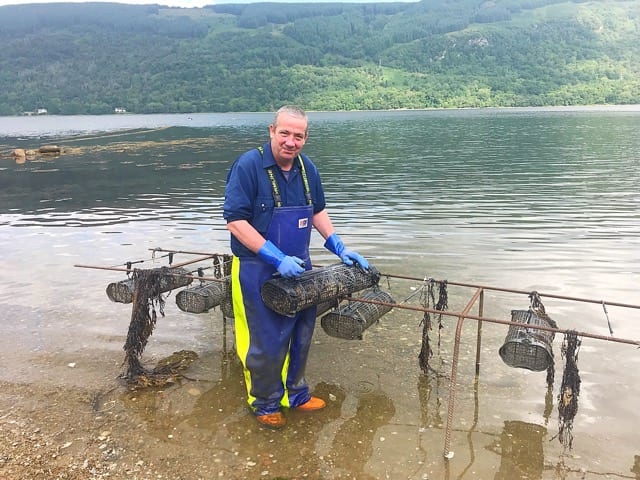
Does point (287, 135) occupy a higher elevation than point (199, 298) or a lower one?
higher

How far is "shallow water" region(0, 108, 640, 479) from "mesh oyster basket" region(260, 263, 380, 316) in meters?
0.54

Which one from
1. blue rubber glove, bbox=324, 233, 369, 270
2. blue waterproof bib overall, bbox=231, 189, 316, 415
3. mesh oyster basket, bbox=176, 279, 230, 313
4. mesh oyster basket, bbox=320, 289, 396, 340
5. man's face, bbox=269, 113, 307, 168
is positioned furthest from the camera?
mesh oyster basket, bbox=176, 279, 230, 313

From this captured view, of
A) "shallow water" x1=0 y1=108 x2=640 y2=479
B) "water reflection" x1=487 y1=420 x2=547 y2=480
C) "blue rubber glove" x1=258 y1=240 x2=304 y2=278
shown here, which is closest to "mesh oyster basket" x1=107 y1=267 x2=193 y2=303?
"shallow water" x1=0 y1=108 x2=640 y2=479

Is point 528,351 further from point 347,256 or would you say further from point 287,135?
point 287,135

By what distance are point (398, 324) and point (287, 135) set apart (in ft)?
14.5

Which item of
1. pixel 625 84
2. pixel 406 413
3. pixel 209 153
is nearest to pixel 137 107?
pixel 209 153

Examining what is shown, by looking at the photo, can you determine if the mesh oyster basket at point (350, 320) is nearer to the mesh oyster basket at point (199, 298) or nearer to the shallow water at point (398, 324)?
the shallow water at point (398, 324)

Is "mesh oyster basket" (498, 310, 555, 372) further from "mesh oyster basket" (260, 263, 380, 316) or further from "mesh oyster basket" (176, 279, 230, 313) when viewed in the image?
"mesh oyster basket" (176, 279, 230, 313)

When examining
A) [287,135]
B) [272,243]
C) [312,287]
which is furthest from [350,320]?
[287,135]

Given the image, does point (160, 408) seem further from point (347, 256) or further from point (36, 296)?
point (36, 296)

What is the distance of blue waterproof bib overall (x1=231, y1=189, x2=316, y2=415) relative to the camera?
4.70m

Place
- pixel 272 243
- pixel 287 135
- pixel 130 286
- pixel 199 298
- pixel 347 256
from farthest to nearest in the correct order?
1. pixel 130 286
2. pixel 199 298
3. pixel 347 256
4. pixel 272 243
5. pixel 287 135

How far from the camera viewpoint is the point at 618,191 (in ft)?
71.6

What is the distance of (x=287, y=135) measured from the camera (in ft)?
14.8
